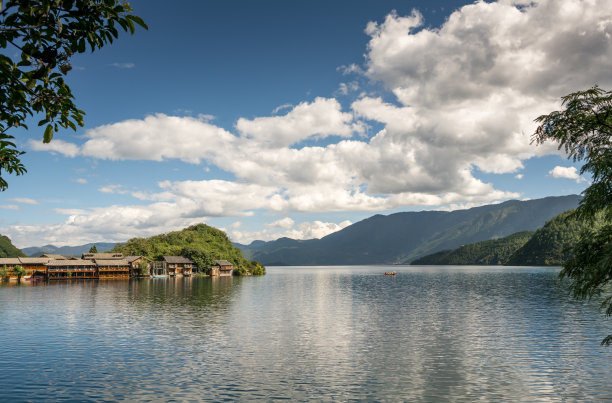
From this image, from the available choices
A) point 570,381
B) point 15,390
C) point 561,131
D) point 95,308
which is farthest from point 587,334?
point 95,308

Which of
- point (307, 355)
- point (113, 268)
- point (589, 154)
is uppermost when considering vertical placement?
point (589, 154)

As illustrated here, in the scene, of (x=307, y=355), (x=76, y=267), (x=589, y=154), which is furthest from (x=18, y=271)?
(x=589, y=154)

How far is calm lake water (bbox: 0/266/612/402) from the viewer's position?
85.2ft

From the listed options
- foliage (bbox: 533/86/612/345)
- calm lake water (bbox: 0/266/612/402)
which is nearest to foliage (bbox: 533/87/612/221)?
foliage (bbox: 533/86/612/345)

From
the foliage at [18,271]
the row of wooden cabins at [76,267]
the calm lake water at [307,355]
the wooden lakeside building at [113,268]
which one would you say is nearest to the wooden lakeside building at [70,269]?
the row of wooden cabins at [76,267]

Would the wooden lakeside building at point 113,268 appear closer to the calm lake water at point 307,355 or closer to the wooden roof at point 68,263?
the wooden roof at point 68,263

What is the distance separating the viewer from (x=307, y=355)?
3553 cm

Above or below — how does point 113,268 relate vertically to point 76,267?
below

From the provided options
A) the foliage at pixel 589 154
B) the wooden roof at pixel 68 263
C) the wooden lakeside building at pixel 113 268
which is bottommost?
the wooden lakeside building at pixel 113 268

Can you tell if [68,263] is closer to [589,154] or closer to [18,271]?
[18,271]

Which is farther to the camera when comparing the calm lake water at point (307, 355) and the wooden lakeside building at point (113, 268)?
the wooden lakeside building at point (113, 268)

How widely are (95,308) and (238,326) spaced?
3359 cm

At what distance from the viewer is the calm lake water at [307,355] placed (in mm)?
25978

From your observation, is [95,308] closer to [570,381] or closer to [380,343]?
[380,343]
